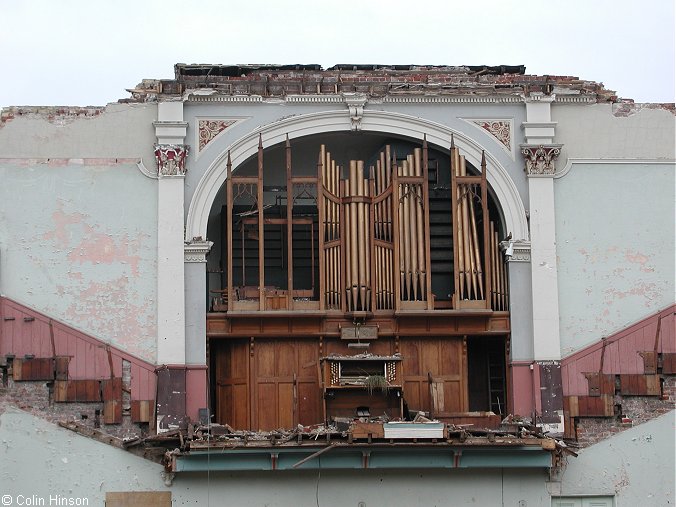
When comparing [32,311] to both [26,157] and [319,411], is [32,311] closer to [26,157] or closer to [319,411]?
[26,157]

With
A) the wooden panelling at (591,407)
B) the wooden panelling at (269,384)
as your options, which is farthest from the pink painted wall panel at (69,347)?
Result: the wooden panelling at (591,407)

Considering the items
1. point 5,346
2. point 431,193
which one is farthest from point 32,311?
point 431,193

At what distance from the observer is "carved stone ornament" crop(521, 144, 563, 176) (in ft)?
104

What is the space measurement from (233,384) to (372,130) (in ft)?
19.8

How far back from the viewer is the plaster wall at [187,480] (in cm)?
2948

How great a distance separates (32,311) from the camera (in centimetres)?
3041

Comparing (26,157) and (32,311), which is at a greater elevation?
(26,157)

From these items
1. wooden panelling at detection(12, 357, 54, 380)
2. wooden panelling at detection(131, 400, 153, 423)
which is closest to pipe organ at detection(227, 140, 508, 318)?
wooden panelling at detection(131, 400, 153, 423)

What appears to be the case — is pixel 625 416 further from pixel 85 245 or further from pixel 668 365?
pixel 85 245

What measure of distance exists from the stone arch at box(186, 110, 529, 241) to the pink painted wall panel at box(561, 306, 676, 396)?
2742mm

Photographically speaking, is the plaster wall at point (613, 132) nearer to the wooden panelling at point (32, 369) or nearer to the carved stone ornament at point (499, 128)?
the carved stone ornament at point (499, 128)

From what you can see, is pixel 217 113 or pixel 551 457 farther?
pixel 217 113

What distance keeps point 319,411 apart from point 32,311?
6125mm

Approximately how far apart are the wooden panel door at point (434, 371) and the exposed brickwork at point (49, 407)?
5.55 metres
